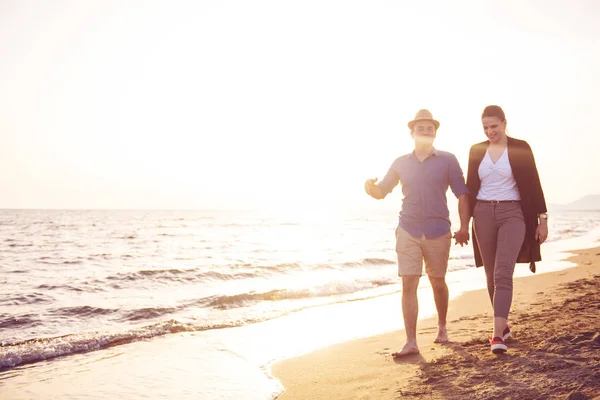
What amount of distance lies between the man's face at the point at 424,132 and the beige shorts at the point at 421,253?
879 mm

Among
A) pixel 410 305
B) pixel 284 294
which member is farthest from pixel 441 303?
pixel 284 294

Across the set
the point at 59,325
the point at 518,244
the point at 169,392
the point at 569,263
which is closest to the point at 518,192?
the point at 518,244

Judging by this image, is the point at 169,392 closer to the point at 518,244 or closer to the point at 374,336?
the point at 374,336

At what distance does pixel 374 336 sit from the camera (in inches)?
244

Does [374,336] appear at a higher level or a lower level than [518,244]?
lower

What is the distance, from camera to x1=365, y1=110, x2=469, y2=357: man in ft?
15.3

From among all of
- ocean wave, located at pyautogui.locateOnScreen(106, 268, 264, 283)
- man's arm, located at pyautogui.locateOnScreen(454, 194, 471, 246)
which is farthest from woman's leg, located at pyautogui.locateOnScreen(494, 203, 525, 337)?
ocean wave, located at pyautogui.locateOnScreen(106, 268, 264, 283)

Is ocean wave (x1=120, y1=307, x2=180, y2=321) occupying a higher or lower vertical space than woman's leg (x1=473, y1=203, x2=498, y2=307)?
lower

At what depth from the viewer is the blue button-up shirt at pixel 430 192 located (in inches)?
183

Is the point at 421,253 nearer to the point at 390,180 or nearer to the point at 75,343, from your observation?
the point at 390,180

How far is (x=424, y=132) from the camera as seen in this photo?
4730 millimetres

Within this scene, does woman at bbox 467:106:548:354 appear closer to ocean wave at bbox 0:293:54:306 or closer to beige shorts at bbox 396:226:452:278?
beige shorts at bbox 396:226:452:278

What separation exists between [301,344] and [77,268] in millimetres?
11839

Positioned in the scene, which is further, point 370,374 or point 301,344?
point 301,344
